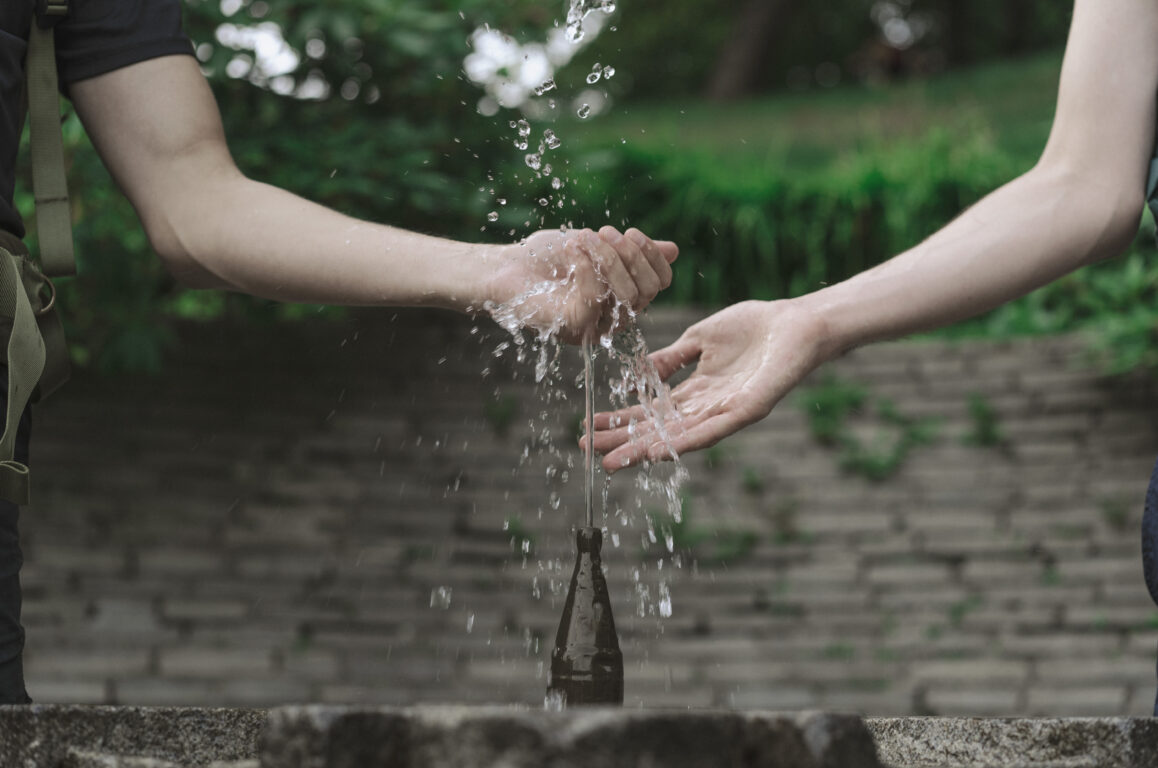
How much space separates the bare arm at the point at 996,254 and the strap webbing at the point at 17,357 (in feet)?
2.28

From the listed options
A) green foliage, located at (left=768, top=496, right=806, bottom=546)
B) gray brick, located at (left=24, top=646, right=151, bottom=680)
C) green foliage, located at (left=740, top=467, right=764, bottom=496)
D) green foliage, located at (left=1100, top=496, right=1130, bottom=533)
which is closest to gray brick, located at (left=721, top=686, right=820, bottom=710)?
green foliage, located at (left=768, top=496, right=806, bottom=546)

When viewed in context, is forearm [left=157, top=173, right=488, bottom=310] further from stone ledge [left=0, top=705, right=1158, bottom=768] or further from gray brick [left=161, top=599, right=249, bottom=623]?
gray brick [left=161, top=599, right=249, bottom=623]

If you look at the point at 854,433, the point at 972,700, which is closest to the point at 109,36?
the point at 972,700

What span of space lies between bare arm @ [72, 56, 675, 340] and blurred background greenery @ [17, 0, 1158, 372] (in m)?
0.79

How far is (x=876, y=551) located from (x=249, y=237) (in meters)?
3.97

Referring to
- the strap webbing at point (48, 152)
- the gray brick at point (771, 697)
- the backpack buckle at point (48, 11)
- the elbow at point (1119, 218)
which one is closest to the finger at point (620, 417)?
the elbow at point (1119, 218)

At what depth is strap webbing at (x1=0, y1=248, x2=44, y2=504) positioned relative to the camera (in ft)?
4.24

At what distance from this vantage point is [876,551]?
16.6 ft

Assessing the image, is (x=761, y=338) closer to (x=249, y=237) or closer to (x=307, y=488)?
(x=249, y=237)

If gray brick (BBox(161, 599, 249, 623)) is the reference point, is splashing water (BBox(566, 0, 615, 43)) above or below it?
above

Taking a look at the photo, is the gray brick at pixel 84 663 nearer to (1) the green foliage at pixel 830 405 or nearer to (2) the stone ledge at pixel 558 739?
(1) the green foliage at pixel 830 405

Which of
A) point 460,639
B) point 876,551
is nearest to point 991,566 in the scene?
point 876,551

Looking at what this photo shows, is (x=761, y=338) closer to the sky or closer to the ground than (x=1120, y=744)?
closer to the sky

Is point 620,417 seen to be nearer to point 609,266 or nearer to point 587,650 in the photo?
point 609,266
